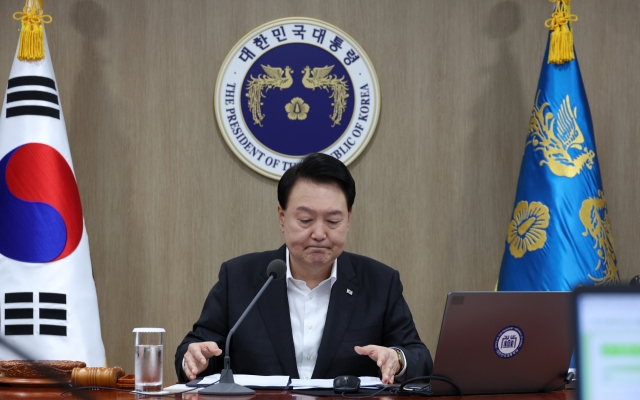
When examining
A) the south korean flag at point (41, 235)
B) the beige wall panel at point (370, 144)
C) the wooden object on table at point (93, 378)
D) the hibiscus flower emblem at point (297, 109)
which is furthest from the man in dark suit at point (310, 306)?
the hibiscus flower emblem at point (297, 109)

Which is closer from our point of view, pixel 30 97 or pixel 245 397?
pixel 245 397

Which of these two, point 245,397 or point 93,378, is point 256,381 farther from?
point 93,378

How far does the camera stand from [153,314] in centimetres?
358

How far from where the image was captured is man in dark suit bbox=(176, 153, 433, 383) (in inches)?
91.3

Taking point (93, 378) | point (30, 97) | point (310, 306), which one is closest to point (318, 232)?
point (310, 306)

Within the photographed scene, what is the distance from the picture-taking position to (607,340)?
60 cm

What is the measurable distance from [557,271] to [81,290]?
2.14m

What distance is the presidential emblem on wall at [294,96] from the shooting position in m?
3.58

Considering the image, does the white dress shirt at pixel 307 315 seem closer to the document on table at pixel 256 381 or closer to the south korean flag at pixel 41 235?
the document on table at pixel 256 381

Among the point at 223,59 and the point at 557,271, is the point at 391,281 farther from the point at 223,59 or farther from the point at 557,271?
the point at 223,59

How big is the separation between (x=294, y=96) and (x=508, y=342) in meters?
2.16

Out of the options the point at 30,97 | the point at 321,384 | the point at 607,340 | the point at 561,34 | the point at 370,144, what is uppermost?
the point at 561,34

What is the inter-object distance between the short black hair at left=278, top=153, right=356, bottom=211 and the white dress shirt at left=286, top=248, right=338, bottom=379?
0.91 feet

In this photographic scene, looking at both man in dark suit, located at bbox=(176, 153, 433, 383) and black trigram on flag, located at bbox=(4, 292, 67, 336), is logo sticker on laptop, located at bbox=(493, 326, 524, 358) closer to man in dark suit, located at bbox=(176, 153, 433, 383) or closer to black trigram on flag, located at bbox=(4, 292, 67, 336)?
man in dark suit, located at bbox=(176, 153, 433, 383)
